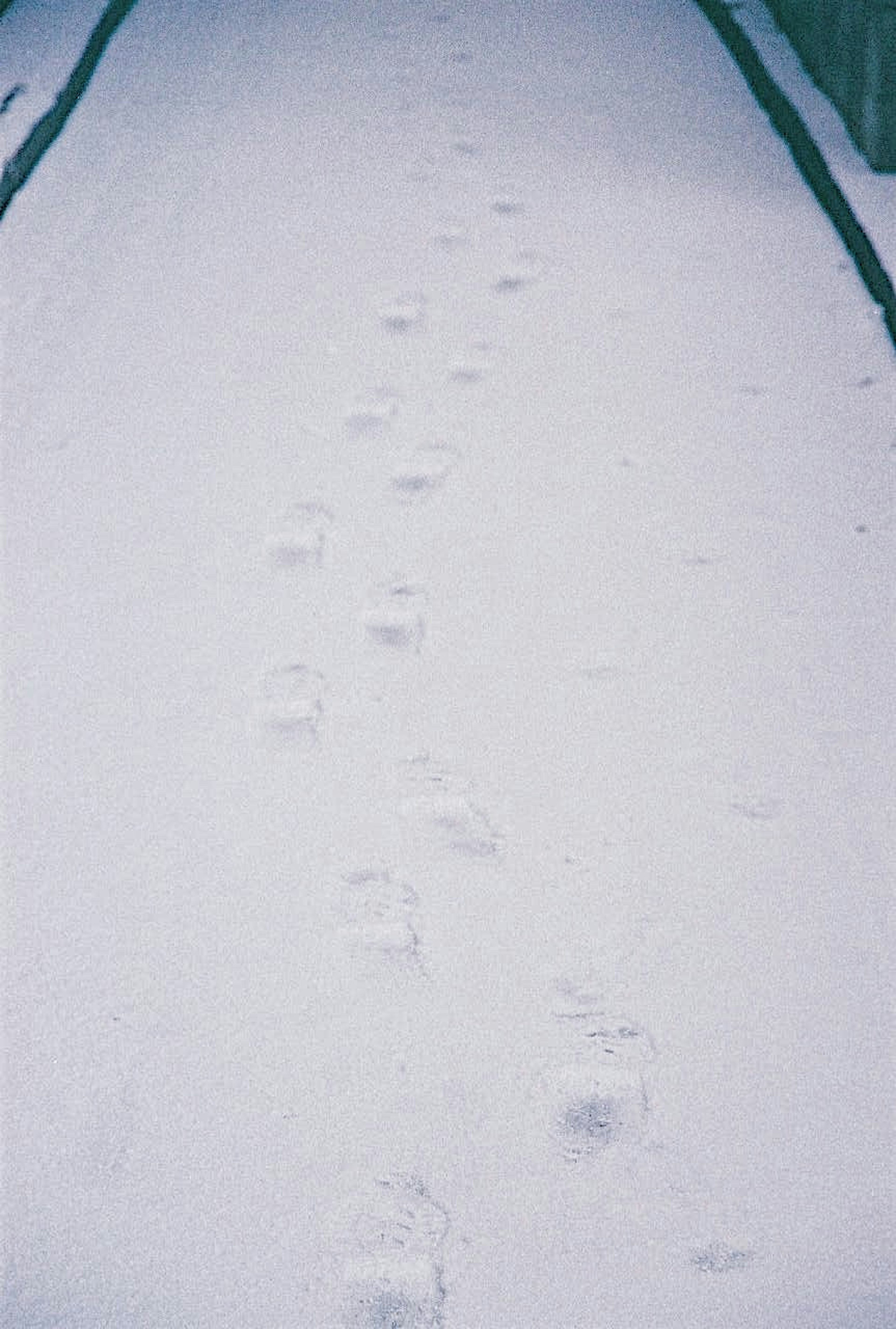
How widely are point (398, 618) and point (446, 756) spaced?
0.26 meters

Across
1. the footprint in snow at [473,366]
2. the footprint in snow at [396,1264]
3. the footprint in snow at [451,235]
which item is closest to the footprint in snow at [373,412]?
the footprint in snow at [473,366]

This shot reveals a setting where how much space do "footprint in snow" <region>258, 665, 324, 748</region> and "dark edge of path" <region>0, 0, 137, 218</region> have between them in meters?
1.52

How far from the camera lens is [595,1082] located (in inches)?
43.9

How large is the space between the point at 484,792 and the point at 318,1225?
519 mm

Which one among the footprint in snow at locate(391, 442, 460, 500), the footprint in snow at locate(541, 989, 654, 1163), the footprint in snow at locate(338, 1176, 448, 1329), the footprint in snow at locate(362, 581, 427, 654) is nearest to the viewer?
the footprint in snow at locate(338, 1176, 448, 1329)

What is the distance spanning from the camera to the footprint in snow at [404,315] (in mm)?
2209

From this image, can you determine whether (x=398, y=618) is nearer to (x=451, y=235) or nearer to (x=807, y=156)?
(x=451, y=235)

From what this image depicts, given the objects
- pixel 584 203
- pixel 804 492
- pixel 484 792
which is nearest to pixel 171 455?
pixel 484 792

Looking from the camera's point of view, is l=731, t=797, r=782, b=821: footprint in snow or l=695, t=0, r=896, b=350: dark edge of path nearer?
l=731, t=797, r=782, b=821: footprint in snow

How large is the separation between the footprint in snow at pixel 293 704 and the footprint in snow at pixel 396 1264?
565 mm

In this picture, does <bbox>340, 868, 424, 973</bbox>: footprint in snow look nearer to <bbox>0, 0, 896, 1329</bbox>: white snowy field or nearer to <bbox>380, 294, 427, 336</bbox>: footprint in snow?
<bbox>0, 0, 896, 1329</bbox>: white snowy field

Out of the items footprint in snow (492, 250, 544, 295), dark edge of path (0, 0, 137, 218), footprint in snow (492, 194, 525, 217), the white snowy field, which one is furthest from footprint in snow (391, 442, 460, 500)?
dark edge of path (0, 0, 137, 218)

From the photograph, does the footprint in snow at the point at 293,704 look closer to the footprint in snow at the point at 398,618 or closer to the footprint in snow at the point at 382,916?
the footprint in snow at the point at 398,618

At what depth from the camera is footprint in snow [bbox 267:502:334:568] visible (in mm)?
1710
